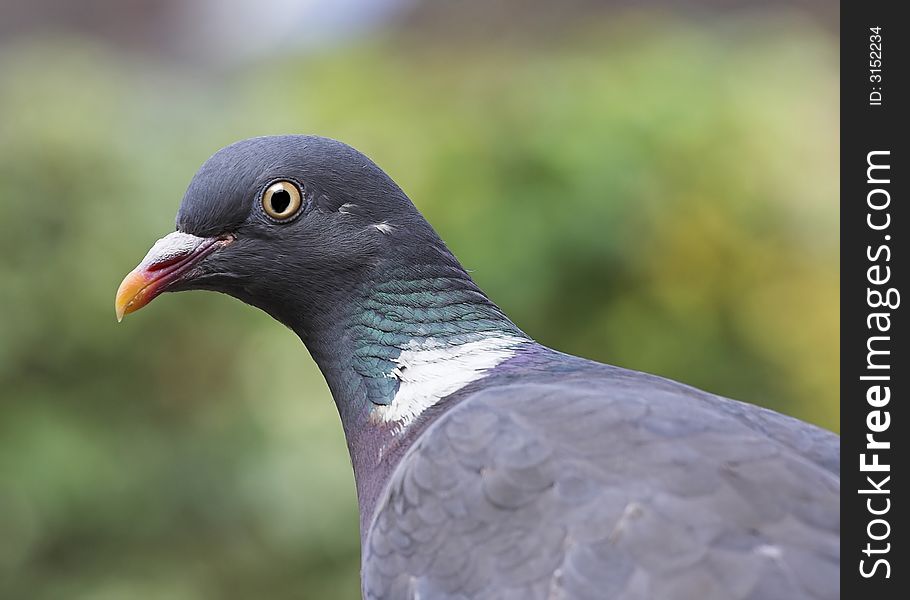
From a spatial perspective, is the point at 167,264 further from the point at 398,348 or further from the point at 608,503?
the point at 608,503

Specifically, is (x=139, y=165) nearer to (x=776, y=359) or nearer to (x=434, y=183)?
(x=434, y=183)

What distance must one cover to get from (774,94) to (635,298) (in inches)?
57.6

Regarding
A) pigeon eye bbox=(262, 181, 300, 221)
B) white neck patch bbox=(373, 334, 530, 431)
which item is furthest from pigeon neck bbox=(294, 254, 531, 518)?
pigeon eye bbox=(262, 181, 300, 221)

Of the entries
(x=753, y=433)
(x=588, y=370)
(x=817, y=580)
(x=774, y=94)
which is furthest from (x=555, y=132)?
(x=817, y=580)

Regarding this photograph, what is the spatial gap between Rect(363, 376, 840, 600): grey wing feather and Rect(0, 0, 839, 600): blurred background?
2.86 m

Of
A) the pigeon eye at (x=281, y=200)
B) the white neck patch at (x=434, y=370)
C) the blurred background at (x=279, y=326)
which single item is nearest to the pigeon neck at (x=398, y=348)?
the white neck patch at (x=434, y=370)

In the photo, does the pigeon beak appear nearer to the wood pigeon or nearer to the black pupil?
the wood pigeon

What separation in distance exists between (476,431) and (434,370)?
0.48 metres

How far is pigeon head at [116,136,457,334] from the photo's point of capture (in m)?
3.03

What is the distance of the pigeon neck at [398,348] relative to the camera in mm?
2988

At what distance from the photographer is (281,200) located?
3.08m

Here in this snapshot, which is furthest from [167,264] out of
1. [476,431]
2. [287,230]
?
[476,431]

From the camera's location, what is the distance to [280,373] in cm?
554

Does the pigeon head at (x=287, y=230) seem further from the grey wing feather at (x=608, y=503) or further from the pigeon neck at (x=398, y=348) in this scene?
the grey wing feather at (x=608, y=503)
